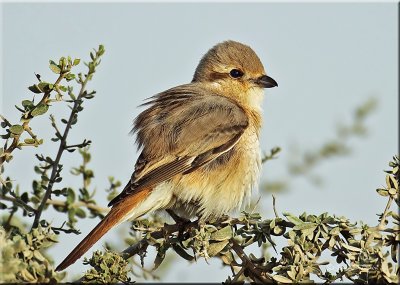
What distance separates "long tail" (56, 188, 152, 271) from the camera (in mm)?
3777

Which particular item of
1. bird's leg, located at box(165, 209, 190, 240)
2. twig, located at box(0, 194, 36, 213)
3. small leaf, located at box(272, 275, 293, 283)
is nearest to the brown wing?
bird's leg, located at box(165, 209, 190, 240)

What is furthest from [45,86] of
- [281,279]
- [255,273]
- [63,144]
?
[281,279]

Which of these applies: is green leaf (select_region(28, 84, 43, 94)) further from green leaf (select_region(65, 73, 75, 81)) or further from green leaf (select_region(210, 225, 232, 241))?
green leaf (select_region(210, 225, 232, 241))

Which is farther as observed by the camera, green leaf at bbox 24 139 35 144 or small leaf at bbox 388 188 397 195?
green leaf at bbox 24 139 35 144

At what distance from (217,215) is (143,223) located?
728 millimetres

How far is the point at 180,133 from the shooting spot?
4828 mm

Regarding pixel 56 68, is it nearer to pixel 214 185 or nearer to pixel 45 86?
pixel 45 86

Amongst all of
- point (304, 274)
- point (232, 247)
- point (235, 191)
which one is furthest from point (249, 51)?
point (304, 274)

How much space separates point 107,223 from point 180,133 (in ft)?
3.16

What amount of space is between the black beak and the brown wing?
0.52 m

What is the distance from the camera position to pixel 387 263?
295 centimetres

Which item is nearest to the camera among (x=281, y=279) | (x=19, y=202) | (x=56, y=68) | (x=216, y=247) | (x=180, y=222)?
(x=281, y=279)

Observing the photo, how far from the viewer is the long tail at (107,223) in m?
3.78

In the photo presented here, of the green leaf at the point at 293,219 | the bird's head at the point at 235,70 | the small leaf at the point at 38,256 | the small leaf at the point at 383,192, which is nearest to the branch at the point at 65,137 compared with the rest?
the small leaf at the point at 38,256
